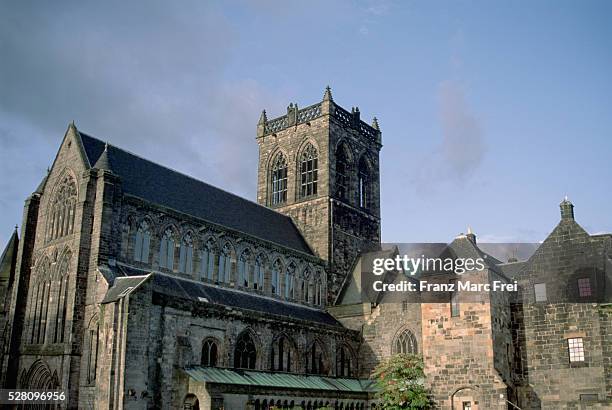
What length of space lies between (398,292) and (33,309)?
82.5ft

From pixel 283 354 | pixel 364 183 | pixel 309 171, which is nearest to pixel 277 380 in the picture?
pixel 283 354

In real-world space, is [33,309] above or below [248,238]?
below

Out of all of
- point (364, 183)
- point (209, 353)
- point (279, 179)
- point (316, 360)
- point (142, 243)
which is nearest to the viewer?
point (209, 353)

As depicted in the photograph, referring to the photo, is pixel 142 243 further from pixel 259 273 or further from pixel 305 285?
pixel 305 285

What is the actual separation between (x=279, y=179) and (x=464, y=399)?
97.7ft

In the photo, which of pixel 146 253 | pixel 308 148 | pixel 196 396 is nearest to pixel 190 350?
pixel 196 396

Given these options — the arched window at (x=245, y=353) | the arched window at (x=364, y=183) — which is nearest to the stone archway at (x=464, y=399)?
the arched window at (x=245, y=353)

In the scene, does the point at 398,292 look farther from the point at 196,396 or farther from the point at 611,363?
the point at 196,396

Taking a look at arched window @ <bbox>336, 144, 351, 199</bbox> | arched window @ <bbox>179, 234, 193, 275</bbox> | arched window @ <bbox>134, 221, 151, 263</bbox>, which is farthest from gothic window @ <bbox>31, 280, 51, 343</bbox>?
arched window @ <bbox>336, 144, 351, 199</bbox>

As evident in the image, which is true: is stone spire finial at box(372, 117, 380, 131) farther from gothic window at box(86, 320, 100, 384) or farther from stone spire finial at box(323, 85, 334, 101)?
gothic window at box(86, 320, 100, 384)

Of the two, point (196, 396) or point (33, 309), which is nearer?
point (196, 396)

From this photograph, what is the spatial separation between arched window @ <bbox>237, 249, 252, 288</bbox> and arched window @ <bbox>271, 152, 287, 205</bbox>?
13.6 metres

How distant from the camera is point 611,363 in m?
35.6

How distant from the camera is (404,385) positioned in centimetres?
4016
